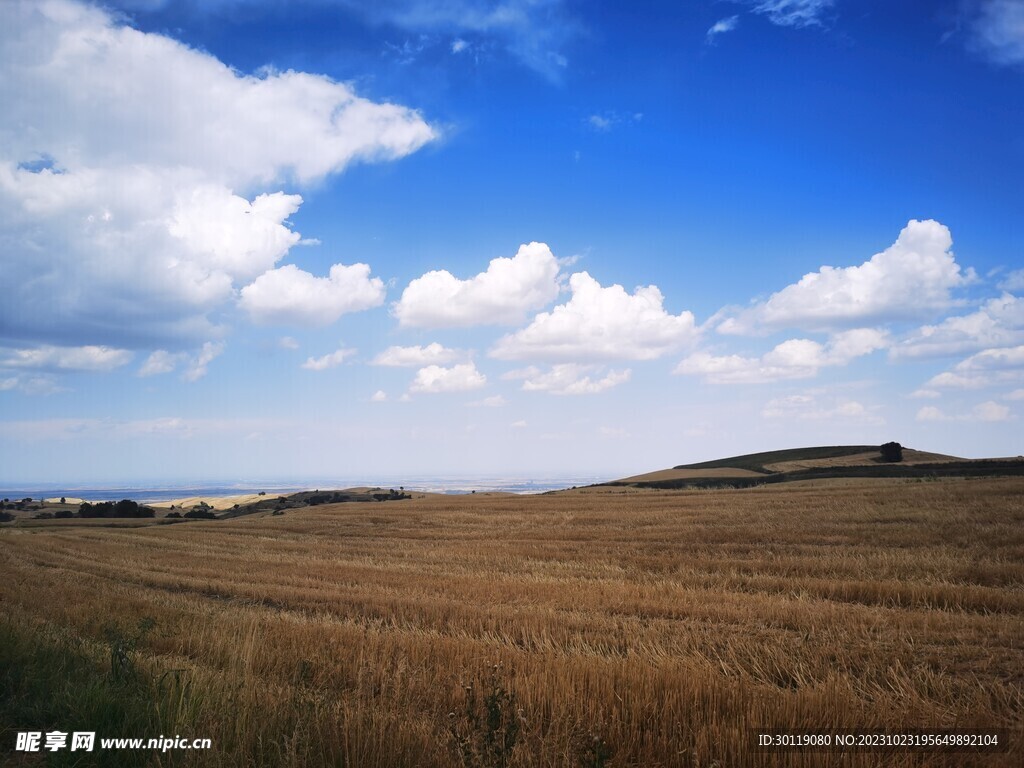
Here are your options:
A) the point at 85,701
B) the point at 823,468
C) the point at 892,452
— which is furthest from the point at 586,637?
the point at 892,452

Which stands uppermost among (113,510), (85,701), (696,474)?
(85,701)

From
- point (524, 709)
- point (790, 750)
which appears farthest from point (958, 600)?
point (524, 709)

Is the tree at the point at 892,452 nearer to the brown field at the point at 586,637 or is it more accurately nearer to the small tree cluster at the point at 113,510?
the brown field at the point at 586,637

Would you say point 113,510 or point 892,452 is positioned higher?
point 892,452

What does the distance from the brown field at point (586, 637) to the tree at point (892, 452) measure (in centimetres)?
3673

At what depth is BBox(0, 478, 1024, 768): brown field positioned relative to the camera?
16.6ft

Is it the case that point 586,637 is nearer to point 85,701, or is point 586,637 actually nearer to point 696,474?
point 85,701

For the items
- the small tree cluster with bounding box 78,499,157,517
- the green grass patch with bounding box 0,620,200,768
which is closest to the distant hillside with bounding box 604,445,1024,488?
the green grass patch with bounding box 0,620,200,768

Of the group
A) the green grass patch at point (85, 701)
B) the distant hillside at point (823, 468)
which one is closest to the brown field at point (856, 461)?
the distant hillside at point (823, 468)

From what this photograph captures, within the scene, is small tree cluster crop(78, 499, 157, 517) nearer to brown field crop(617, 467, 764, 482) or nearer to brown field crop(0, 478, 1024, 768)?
brown field crop(0, 478, 1024, 768)

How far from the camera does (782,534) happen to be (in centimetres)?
2155

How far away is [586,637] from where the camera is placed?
375 inches

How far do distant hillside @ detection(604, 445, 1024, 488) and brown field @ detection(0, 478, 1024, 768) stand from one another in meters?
24.7

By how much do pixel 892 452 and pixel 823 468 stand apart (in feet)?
26.7
